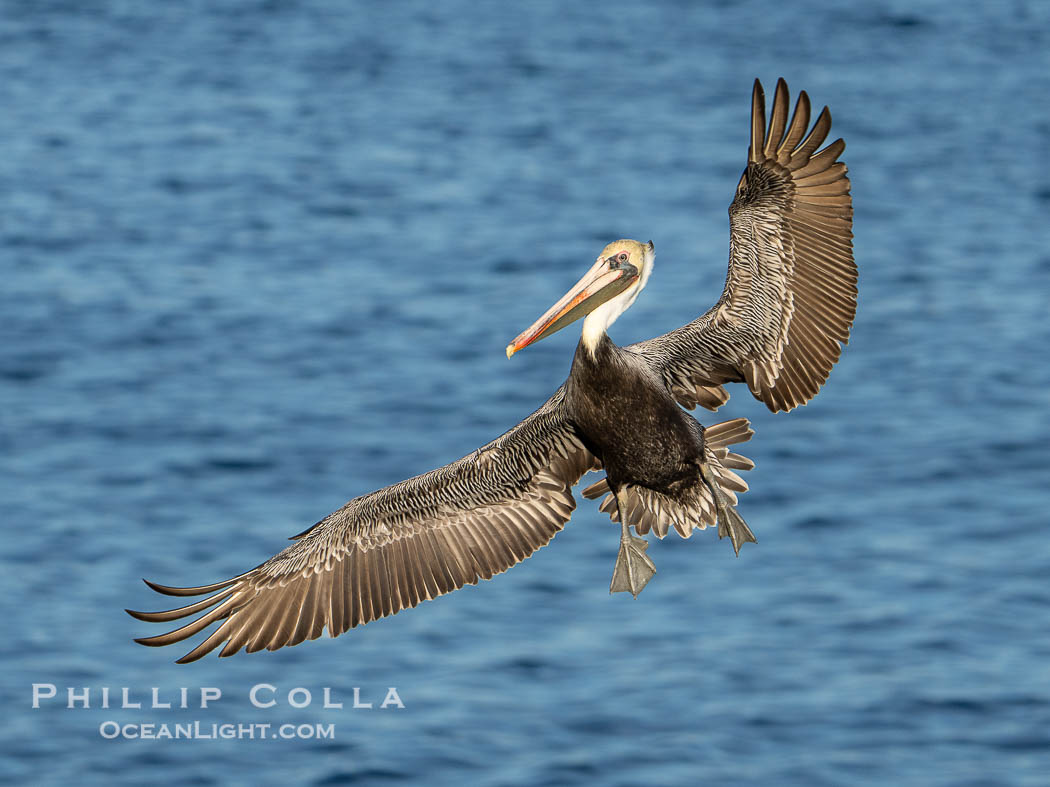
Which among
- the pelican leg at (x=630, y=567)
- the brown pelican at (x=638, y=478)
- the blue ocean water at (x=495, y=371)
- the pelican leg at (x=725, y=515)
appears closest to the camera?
the pelican leg at (x=725, y=515)

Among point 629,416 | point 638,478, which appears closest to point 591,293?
point 629,416

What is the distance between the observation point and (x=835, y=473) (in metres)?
34.1

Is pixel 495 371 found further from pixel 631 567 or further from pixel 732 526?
pixel 732 526

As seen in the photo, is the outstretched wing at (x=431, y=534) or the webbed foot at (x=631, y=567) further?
the webbed foot at (x=631, y=567)

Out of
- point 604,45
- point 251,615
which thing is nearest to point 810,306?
point 251,615

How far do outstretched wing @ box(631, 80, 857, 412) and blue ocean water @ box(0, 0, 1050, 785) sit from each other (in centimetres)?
1669

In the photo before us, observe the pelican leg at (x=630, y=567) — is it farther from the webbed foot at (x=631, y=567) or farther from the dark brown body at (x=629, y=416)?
the dark brown body at (x=629, y=416)

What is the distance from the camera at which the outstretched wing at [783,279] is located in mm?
11023

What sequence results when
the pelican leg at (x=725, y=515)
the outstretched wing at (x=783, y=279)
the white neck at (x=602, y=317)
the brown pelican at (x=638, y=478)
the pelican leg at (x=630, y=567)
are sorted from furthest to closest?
the pelican leg at (x=630, y=567), the outstretched wing at (x=783, y=279), the brown pelican at (x=638, y=478), the pelican leg at (x=725, y=515), the white neck at (x=602, y=317)

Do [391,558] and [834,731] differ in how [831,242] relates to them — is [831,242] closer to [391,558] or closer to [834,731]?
[391,558]

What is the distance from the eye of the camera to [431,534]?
36.9 ft

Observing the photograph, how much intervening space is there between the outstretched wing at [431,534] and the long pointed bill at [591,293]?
34.6 inches

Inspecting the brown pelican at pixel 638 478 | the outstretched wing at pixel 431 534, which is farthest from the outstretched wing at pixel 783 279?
the outstretched wing at pixel 431 534

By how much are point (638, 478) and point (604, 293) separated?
1.18m
